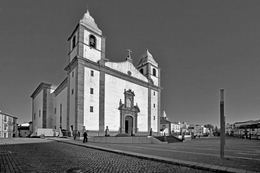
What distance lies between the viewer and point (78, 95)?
2428cm

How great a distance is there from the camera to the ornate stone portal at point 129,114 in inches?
1209

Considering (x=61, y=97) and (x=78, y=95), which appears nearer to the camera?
(x=78, y=95)

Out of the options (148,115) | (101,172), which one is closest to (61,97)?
(148,115)

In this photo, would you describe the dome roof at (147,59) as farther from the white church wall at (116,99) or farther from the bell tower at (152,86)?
the white church wall at (116,99)

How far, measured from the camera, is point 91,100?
25969 millimetres

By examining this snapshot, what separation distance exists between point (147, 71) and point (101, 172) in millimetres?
34340

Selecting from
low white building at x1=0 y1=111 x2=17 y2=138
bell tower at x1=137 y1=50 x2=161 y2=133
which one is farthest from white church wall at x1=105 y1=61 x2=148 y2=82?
low white building at x1=0 y1=111 x2=17 y2=138

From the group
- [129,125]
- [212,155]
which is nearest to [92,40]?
[129,125]

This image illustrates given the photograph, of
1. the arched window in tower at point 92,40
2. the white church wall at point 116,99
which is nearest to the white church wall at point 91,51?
the arched window in tower at point 92,40

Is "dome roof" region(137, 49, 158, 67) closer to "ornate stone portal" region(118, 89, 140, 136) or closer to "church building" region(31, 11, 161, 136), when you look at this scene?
A: "church building" region(31, 11, 161, 136)

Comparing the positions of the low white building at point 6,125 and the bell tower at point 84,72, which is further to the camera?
the low white building at point 6,125

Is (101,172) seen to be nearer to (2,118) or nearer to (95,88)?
(95,88)

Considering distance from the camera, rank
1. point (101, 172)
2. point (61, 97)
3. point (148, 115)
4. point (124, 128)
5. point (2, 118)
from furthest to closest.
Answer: point (2, 118) < point (148, 115) < point (61, 97) < point (124, 128) < point (101, 172)

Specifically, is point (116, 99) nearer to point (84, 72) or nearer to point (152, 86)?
point (84, 72)
